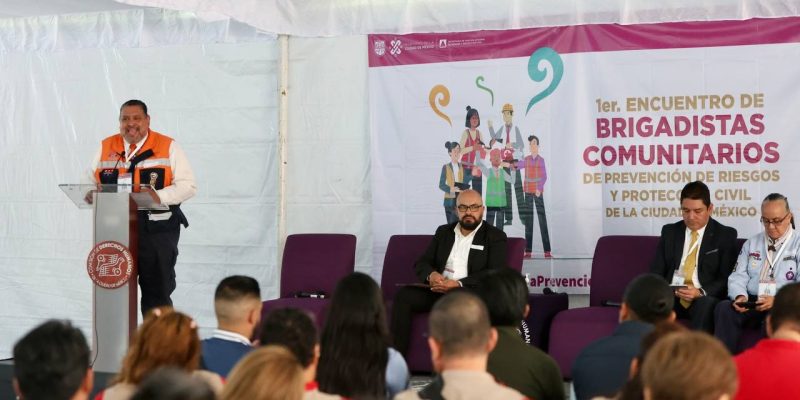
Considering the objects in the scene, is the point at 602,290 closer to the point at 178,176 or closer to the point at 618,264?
the point at 618,264

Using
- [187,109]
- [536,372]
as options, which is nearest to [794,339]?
[536,372]

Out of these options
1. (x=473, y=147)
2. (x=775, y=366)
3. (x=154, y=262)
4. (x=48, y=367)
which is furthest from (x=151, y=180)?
(x=775, y=366)

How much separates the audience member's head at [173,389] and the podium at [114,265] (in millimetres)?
3911

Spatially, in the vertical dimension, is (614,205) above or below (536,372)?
above

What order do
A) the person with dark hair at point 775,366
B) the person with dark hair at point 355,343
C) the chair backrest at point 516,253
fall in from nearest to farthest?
the person with dark hair at point 775,366 → the person with dark hair at point 355,343 → the chair backrest at point 516,253

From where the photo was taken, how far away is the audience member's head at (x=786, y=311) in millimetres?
3041

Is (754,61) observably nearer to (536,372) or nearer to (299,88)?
(299,88)

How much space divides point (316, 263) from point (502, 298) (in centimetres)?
356

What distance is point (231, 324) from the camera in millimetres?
3490

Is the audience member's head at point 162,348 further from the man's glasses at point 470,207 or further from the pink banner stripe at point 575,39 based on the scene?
the pink banner stripe at point 575,39

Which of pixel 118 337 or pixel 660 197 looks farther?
pixel 660 197

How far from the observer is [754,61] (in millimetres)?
6453

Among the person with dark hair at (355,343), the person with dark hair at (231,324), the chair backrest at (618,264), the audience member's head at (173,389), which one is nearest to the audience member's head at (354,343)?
the person with dark hair at (355,343)

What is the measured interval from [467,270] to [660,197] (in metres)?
1.30
